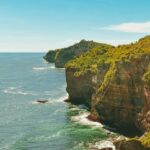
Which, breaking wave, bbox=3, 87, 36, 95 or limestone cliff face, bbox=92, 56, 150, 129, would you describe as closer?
limestone cliff face, bbox=92, 56, 150, 129

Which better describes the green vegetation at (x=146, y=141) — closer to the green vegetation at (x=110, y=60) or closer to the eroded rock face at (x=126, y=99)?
the eroded rock face at (x=126, y=99)

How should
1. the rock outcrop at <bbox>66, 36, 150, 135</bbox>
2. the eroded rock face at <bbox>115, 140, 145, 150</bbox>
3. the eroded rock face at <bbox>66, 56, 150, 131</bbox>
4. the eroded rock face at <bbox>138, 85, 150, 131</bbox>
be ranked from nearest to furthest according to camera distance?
1. the eroded rock face at <bbox>115, 140, 145, 150</bbox>
2. the eroded rock face at <bbox>138, 85, 150, 131</bbox>
3. the eroded rock face at <bbox>66, 56, 150, 131</bbox>
4. the rock outcrop at <bbox>66, 36, 150, 135</bbox>

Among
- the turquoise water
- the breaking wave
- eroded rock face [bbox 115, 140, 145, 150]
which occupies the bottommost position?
the turquoise water

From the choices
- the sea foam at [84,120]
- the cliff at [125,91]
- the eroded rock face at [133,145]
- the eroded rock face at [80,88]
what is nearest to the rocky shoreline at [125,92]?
the cliff at [125,91]

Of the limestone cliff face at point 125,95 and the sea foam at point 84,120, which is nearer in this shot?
the limestone cliff face at point 125,95

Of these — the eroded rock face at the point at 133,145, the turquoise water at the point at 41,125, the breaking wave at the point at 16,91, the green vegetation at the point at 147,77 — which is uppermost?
the green vegetation at the point at 147,77

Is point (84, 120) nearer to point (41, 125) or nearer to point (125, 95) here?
point (41, 125)

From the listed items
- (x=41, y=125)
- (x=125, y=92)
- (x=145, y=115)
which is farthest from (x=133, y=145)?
(x=41, y=125)

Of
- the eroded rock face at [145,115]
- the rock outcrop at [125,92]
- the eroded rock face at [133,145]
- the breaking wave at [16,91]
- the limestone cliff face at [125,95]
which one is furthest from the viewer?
the breaking wave at [16,91]

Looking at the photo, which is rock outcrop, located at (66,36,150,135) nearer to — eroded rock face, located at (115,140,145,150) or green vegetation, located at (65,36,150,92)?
green vegetation, located at (65,36,150,92)

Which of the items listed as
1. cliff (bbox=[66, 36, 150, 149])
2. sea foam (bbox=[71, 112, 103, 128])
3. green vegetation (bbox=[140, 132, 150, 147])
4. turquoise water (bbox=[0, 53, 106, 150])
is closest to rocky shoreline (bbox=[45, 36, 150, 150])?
cliff (bbox=[66, 36, 150, 149])

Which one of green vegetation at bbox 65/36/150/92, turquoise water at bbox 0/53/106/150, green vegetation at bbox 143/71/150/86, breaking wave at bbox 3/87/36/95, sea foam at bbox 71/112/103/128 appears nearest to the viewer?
green vegetation at bbox 143/71/150/86
